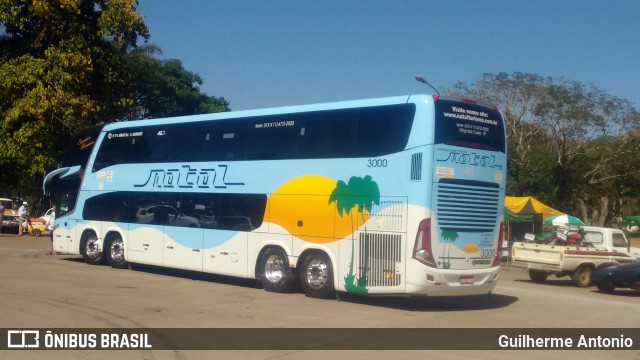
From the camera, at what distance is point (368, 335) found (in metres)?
11.0

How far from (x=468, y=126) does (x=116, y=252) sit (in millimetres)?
11348

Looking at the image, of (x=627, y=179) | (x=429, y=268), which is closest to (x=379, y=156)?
(x=429, y=268)

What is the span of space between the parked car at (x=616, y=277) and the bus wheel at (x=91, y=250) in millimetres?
14026

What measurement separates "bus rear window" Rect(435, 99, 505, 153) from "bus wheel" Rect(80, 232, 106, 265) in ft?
38.8

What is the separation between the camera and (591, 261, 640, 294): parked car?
18.5 m

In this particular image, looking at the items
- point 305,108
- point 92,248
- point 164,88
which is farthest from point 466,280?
point 164,88

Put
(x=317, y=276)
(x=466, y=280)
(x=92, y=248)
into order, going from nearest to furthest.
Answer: (x=466, y=280) → (x=317, y=276) → (x=92, y=248)

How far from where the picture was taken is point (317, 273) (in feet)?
50.0

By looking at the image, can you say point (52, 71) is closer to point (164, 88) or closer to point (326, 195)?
point (164, 88)

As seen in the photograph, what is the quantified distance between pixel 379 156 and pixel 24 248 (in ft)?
60.6

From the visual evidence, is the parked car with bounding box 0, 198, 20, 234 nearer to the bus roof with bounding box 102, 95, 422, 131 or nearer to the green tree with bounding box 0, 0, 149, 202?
the green tree with bounding box 0, 0, 149, 202

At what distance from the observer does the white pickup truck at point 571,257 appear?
68.9 feet

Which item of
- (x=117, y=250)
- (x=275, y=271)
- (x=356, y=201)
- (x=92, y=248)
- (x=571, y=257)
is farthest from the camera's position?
(x=92, y=248)

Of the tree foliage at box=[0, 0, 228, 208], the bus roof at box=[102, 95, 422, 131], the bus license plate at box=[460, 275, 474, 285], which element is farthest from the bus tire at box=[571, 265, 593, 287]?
the tree foliage at box=[0, 0, 228, 208]
